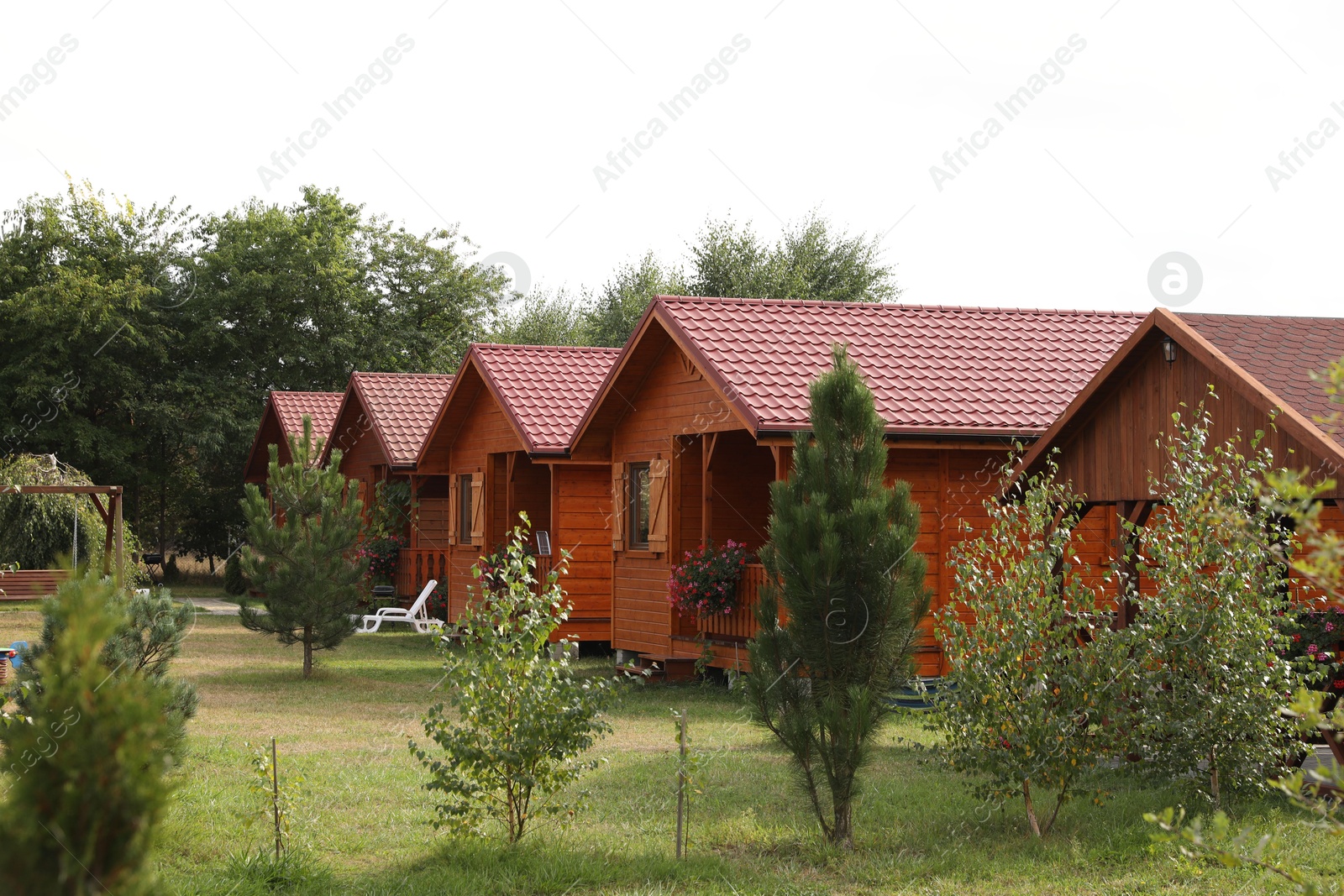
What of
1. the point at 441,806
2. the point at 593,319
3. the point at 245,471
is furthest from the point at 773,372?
the point at 593,319

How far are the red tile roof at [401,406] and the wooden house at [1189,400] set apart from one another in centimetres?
1633

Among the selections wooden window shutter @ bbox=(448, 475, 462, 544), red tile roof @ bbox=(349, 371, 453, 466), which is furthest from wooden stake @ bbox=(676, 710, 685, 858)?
red tile roof @ bbox=(349, 371, 453, 466)

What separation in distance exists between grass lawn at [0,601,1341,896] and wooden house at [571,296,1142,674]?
317 cm

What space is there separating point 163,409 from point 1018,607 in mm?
33388

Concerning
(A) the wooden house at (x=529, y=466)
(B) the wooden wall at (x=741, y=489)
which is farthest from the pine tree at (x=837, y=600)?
(A) the wooden house at (x=529, y=466)

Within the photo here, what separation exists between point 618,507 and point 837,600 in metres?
10.8

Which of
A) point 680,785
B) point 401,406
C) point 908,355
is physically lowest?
point 680,785

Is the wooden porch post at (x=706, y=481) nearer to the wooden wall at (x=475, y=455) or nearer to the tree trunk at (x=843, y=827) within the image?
the wooden wall at (x=475, y=455)

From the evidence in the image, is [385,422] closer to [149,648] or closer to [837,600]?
[149,648]

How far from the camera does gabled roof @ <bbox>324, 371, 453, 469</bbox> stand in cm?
2586

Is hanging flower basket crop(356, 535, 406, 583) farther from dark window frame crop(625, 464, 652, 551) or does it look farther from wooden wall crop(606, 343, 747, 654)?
dark window frame crop(625, 464, 652, 551)

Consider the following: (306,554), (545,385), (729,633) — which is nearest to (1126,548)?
(729,633)

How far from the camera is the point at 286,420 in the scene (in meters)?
32.6

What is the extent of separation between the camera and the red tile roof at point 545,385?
19250 mm
